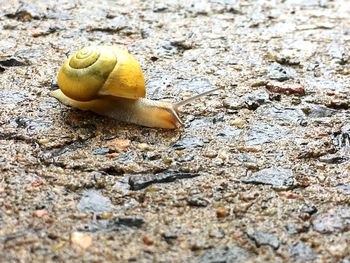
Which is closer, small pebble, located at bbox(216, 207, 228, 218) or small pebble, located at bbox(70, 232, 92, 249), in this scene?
small pebble, located at bbox(70, 232, 92, 249)

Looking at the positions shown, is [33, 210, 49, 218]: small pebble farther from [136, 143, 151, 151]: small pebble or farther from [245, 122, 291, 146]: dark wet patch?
[245, 122, 291, 146]: dark wet patch

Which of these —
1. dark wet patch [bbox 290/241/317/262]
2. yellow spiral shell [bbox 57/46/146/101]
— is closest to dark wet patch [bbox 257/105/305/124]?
yellow spiral shell [bbox 57/46/146/101]

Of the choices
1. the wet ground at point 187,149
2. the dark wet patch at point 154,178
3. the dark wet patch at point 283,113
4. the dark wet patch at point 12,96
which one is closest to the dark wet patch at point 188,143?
the wet ground at point 187,149

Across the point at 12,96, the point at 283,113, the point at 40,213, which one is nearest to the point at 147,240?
the point at 40,213

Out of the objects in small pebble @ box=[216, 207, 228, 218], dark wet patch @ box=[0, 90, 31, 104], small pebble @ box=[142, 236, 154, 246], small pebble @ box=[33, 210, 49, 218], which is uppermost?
small pebble @ box=[142, 236, 154, 246]

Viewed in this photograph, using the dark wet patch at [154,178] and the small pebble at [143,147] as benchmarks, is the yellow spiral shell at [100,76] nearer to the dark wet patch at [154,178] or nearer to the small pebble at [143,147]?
the small pebble at [143,147]

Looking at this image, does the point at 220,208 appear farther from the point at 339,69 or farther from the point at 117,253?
the point at 339,69

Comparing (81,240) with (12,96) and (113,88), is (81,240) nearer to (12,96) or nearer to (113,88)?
(113,88)
